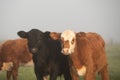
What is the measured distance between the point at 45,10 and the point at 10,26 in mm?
1548

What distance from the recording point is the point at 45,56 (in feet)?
16.5

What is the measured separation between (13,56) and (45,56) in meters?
3.16

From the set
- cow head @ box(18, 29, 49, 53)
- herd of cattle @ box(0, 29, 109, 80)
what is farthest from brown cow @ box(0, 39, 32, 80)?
cow head @ box(18, 29, 49, 53)

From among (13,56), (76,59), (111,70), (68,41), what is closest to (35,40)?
(68,41)

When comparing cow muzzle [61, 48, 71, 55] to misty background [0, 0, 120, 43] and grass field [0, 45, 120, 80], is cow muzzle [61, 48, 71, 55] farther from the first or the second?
misty background [0, 0, 120, 43]

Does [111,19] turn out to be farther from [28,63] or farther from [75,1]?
[28,63]

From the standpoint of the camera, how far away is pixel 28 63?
323 inches

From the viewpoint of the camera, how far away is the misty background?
1243 centimetres

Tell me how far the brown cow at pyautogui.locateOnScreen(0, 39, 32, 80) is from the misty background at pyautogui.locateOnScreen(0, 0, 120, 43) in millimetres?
4072

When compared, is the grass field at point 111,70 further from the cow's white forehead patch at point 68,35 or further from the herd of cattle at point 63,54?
the cow's white forehead patch at point 68,35

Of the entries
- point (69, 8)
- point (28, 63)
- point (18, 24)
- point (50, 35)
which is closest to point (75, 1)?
point (69, 8)

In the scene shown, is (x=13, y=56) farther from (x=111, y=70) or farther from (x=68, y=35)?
(x=68, y=35)

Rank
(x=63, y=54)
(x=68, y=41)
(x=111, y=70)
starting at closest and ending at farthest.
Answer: (x=68, y=41)
(x=63, y=54)
(x=111, y=70)

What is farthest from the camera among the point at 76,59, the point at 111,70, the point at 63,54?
the point at 111,70
